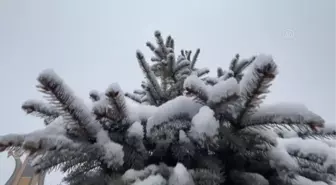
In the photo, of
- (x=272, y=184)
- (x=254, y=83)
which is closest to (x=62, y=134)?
(x=254, y=83)

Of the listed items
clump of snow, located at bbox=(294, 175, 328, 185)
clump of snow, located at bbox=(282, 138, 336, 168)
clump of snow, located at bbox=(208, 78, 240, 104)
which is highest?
clump of snow, located at bbox=(208, 78, 240, 104)

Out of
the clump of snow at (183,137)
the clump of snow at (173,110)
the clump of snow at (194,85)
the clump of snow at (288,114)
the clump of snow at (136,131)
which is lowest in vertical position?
the clump of snow at (183,137)

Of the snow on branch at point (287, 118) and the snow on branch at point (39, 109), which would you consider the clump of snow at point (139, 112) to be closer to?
the snow on branch at point (39, 109)

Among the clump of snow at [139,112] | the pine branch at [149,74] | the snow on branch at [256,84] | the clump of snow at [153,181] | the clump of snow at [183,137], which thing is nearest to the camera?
the snow on branch at [256,84]

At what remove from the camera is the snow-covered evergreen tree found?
82cm

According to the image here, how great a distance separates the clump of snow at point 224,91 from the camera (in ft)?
2.72

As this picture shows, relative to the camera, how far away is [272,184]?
100 centimetres

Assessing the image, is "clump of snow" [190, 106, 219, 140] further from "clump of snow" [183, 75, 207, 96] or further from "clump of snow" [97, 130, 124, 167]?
"clump of snow" [97, 130, 124, 167]

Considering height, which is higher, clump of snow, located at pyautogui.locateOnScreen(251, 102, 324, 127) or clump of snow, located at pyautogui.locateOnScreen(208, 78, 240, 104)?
clump of snow, located at pyautogui.locateOnScreen(208, 78, 240, 104)

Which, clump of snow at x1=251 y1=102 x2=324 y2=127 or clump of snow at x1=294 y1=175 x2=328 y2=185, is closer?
clump of snow at x1=251 y1=102 x2=324 y2=127

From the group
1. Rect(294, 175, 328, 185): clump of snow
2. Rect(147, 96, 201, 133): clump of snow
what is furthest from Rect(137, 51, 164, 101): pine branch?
Rect(294, 175, 328, 185): clump of snow

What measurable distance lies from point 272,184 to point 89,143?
682mm

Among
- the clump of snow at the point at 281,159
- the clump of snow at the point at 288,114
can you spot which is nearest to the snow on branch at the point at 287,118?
the clump of snow at the point at 288,114

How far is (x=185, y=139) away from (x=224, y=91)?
0.70 ft
